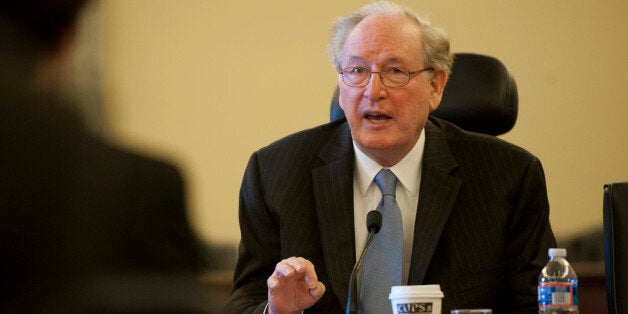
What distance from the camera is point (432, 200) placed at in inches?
81.3

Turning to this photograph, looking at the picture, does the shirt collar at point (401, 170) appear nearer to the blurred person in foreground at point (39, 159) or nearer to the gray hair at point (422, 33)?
the gray hair at point (422, 33)

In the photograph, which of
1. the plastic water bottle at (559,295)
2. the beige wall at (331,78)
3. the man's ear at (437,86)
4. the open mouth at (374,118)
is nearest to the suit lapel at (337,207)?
the open mouth at (374,118)

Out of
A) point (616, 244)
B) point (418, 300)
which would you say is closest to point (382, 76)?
point (616, 244)

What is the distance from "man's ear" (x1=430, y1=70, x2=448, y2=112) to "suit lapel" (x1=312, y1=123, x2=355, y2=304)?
243 millimetres

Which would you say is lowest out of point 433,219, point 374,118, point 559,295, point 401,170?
point 559,295

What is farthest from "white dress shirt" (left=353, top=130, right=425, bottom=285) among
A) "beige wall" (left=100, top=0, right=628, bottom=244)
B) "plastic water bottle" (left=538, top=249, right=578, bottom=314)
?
"beige wall" (left=100, top=0, right=628, bottom=244)

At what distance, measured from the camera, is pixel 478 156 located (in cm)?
220

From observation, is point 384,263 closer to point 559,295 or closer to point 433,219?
point 433,219

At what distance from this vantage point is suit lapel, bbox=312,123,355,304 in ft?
6.52

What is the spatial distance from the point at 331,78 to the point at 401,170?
1.66 meters

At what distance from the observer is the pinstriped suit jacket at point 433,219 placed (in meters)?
2.00

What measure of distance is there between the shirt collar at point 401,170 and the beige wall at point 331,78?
1564 millimetres

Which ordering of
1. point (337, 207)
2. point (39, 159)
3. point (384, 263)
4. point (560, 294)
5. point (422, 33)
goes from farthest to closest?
point (422, 33) < point (337, 207) < point (384, 263) < point (560, 294) < point (39, 159)

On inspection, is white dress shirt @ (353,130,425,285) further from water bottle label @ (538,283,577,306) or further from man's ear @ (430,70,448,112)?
water bottle label @ (538,283,577,306)
